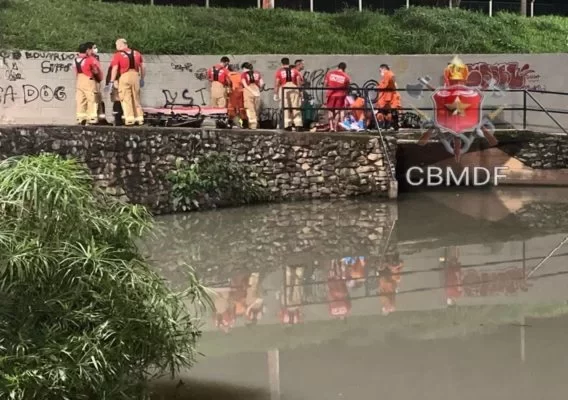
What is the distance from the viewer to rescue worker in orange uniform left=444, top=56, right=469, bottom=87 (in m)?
17.4

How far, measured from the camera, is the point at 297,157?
46.6ft

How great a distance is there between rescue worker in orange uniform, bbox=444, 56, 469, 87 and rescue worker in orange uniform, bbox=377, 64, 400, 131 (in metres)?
1.93

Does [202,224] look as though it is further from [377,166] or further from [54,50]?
[54,50]

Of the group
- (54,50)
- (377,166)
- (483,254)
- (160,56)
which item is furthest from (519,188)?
(54,50)

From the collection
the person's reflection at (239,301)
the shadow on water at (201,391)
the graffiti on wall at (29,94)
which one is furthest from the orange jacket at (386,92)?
the shadow on water at (201,391)

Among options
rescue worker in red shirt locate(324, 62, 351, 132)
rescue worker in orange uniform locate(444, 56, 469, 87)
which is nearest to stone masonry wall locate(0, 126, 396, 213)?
rescue worker in red shirt locate(324, 62, 351, 132)

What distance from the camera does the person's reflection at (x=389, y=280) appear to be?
709 centimetres

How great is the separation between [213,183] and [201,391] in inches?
330

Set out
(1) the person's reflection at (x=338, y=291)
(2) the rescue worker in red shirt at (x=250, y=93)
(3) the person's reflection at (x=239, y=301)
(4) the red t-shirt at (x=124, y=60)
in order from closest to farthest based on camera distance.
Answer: (3) the person's reflection at (x=239, y=301) → (1) the person's reflection at (x=338, y=291) → (4) the red t-shirt at (x=124, y=60) → (2) the rescue worker in red shirt at (x=250, y=93)

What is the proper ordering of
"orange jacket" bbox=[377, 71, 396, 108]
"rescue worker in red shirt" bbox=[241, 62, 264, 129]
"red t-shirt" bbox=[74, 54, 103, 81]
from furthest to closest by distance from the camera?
"orange jacket" bbox=[377, 71, 396, 108] < "rescue worker in red shirt" bbox=[241, 62, 264, 129] < "red t-shirt" bbox=[74, 54, 103, 81]

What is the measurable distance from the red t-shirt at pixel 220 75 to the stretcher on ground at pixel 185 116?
796 mm

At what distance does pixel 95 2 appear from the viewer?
61.1 ft

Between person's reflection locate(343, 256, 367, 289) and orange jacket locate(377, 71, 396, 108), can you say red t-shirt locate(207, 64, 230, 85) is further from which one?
person's reflection locate(343, 256, 367, 289)

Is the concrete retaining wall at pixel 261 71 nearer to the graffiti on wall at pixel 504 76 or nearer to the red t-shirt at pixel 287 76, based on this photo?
the graffiti on wall at pixel 504 76
